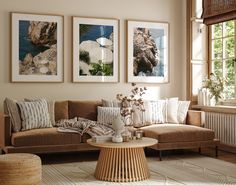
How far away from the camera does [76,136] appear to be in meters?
5.32

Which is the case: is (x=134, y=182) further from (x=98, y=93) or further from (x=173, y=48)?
(x=173, y=48)

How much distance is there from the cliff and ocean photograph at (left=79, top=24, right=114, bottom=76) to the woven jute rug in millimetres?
1681

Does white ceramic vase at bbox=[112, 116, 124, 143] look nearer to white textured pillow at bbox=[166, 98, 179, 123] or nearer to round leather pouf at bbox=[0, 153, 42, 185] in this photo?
round leather pouf at bbox=[0, 153, 42, 185]

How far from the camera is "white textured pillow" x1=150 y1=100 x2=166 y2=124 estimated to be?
6.20m

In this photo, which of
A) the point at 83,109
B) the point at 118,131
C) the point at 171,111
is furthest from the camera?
the point at 171,111

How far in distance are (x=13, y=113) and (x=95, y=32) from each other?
6.31 ft

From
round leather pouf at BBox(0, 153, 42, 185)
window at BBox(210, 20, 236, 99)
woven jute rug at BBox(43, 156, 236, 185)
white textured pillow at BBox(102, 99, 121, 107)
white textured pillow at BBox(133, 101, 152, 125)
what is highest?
window at BBox(210, 20, 236, 99)

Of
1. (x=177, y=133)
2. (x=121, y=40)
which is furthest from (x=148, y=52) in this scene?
(x=177, y=133)

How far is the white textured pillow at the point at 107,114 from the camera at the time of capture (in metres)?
5.90

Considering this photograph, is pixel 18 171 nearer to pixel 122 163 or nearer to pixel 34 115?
pixel 122 163

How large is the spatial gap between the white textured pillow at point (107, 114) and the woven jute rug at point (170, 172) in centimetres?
75

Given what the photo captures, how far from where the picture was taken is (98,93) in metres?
6.52

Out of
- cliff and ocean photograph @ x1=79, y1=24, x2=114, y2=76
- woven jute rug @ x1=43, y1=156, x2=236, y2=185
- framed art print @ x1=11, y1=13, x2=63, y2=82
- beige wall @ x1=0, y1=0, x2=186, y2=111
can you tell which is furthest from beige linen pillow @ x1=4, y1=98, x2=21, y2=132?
cliff and ocean photograph @ x1=79, y1=24, x2=114, y2=76

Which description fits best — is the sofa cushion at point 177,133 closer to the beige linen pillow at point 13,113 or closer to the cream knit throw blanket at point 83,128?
the cream knit throw blanket at point 83,128
